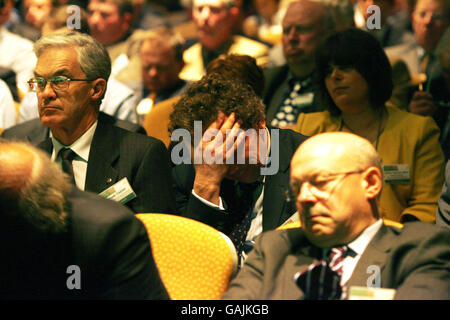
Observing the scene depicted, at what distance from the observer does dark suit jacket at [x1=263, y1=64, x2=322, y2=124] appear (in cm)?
434

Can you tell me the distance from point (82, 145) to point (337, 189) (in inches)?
55.6

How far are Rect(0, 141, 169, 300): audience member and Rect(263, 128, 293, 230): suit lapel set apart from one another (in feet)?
2.82

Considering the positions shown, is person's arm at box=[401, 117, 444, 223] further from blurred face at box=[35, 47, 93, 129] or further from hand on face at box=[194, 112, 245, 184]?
blurred face at box=[35, 47, 93, 129]

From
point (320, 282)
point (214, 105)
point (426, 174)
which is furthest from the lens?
point (426, 174)

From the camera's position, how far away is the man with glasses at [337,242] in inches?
87.7

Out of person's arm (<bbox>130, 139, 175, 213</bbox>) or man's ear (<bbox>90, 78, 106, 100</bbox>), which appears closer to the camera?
person's arm (<bbox>130, 139, 175, 213</bbox>)

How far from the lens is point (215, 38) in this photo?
211 inches

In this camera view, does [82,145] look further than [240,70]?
No

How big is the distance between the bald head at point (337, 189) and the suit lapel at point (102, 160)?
3.52 ft

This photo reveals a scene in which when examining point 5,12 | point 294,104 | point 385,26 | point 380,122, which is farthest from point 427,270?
point 5,12

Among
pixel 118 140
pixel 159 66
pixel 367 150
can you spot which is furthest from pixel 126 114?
pixel 367 150

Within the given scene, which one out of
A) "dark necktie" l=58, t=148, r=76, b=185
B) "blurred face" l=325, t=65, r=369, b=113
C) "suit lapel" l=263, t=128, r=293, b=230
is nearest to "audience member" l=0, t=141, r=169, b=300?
"suit lapel" l=263, t=128, r=293, b=230

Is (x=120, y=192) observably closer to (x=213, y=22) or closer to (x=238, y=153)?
(x=238, y=153)

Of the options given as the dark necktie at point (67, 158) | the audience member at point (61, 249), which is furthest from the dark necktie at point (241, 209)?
the audience member at point (61, 249)
